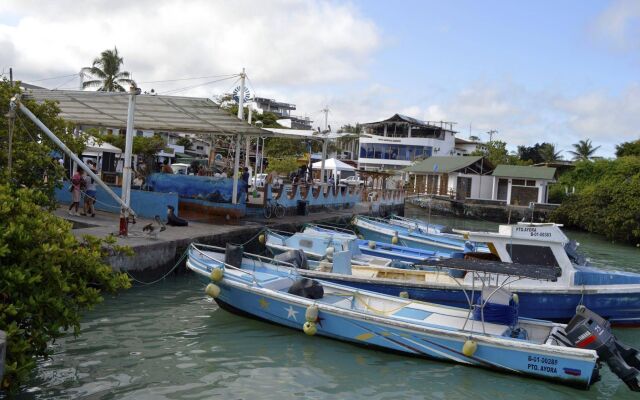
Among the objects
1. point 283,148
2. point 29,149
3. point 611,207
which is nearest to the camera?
point 29,149

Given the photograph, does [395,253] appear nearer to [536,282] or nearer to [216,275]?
[536,282]

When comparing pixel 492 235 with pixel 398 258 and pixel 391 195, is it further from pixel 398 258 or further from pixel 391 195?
pixel 391 195

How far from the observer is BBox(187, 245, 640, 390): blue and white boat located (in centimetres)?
897

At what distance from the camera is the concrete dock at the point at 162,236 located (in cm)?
1398

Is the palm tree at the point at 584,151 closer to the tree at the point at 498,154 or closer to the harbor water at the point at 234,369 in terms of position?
the tree at the point at 498,154

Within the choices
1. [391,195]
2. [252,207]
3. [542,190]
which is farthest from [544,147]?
[252,207]

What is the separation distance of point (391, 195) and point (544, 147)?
44544mm

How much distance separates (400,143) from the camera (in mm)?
70438

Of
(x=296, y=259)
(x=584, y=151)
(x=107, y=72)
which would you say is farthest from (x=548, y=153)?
(x=296, y=259)

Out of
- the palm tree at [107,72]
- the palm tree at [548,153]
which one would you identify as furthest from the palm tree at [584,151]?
the palm tree at [107,72]

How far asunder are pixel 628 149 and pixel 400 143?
24.7 meters

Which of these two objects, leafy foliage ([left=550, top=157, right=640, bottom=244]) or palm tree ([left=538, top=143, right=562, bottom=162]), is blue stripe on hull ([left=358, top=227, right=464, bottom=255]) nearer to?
leafy foliage ([left=550, top=157, right=640, bottom=244])

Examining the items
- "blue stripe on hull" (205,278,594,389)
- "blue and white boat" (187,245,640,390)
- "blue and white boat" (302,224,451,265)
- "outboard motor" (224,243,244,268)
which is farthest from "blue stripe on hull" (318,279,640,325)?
"blue and white boat" (302,224,451,265)

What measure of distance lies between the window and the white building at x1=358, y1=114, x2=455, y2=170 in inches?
2194
